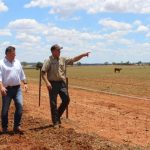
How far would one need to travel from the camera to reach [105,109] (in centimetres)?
1462

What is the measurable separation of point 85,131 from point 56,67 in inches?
63.0

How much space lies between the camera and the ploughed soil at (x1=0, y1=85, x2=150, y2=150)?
8.93 m

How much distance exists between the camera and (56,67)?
1079 centimetres

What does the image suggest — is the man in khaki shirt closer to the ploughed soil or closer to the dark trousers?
the dark trousers

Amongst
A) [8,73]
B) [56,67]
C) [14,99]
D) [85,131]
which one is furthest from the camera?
[56,67]

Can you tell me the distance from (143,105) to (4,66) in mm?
7386

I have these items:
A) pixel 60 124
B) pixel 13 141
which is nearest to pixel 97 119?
pixel 60 124

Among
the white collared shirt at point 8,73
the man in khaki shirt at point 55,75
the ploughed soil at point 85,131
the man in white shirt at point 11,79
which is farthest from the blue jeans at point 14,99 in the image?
the man in khaki shirt at point 55,75

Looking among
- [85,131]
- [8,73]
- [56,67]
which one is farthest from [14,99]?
[85,131]

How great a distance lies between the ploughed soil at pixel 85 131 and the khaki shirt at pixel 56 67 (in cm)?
117

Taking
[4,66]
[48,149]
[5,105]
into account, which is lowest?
[48,149]

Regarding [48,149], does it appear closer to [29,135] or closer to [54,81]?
[29,135]

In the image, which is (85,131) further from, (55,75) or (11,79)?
(11,79)

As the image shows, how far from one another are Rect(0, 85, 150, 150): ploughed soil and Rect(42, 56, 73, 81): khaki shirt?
1172 mm
